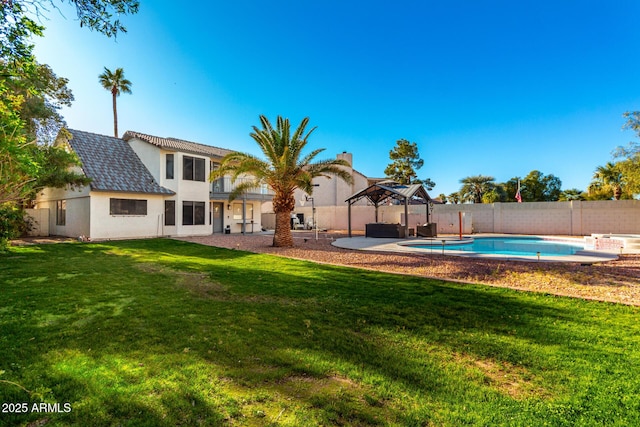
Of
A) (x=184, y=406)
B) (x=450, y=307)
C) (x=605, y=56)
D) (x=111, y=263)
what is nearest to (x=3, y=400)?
(x=184, y=406)

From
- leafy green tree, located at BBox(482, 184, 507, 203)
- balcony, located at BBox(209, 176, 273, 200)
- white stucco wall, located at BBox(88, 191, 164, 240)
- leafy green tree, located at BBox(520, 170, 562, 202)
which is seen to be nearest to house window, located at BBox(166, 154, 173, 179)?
white stucco wall, located at BBox(88, 191, 164, 240)

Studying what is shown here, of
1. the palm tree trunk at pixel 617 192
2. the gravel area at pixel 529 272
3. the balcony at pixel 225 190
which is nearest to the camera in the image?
the gravel area at pixel 529 272

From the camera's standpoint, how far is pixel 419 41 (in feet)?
61.6

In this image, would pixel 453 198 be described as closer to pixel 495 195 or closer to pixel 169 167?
pixel 495 195

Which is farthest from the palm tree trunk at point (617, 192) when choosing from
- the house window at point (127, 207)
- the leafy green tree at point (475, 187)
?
the house window at point (127, 207)

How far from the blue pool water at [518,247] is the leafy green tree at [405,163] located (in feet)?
70.5

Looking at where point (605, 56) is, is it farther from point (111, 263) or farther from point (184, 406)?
point (111, 263)

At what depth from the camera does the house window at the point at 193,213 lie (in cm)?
2122

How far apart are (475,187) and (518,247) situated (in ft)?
90.6

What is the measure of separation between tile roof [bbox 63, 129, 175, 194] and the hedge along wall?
732 inches

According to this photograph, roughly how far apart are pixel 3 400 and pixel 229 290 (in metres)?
4.11

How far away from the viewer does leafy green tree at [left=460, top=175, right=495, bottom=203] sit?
132 ft

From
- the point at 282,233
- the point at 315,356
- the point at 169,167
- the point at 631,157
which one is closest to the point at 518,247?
the point at 631,157

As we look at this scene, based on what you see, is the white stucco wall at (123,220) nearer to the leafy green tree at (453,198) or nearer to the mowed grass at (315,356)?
the mowed grass at (315,356)
